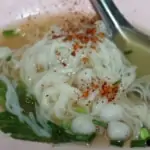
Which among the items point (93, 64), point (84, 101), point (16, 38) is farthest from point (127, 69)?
point (16, 38)

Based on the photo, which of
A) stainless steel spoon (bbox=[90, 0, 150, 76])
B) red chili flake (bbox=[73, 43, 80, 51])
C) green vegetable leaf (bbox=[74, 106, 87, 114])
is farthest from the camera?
stainless steel spoon (bbox=[90, 0, 150, 76])

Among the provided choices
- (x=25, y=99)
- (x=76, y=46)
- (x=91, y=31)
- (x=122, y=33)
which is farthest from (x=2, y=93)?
(x=122, y=33)

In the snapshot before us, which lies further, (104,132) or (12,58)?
(12,58)

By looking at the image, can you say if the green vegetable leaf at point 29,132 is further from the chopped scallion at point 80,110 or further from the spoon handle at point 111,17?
the spoon handle at point 111,17

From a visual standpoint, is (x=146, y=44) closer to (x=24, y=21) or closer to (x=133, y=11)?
(x=133, y=11)

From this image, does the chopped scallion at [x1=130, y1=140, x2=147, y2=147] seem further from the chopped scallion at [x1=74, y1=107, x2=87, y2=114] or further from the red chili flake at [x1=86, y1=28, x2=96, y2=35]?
the red chili flake at [x1=86, y1=28, x2=96, y2=35]

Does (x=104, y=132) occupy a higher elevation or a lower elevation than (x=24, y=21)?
lower

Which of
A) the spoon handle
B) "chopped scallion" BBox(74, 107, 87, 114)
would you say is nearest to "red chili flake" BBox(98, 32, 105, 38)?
the spoon handle
